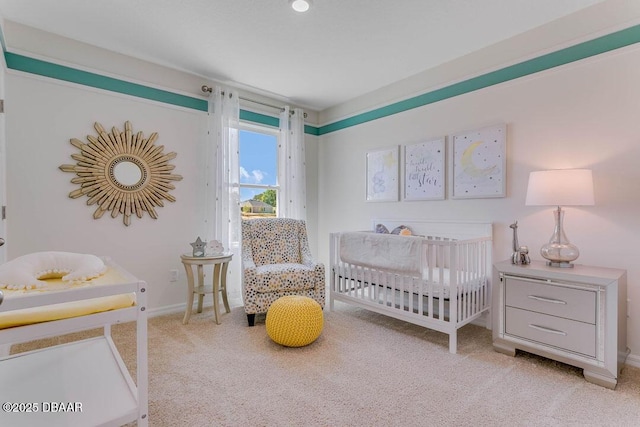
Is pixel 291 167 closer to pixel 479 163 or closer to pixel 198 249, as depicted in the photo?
pixel 198 249

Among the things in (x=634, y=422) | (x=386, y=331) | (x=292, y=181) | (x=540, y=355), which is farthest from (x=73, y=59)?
(x=634, y=422)

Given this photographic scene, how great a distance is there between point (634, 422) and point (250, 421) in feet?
6.02

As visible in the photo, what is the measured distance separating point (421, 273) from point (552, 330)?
2.83ft

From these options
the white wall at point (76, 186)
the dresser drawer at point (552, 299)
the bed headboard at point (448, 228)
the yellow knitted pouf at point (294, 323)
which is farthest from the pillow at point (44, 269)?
the bed headboard at point (448, 228)

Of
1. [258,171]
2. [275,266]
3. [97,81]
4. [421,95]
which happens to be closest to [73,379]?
[275,266]

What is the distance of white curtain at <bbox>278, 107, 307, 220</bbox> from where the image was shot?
3.92m

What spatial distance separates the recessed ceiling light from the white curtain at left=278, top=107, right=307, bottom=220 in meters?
1.78

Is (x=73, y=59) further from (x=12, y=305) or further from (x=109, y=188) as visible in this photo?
(x=12, y=305)

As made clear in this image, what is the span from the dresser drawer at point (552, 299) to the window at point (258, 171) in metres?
2.72

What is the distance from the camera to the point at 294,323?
86.4 inches

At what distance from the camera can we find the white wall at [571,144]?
2.03 meters

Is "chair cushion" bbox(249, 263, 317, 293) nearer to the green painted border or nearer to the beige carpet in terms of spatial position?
the beige carpet

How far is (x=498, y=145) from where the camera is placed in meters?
2.60

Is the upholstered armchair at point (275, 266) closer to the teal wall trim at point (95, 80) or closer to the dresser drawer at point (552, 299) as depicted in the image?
the teal wall trim at point (95, 80)
